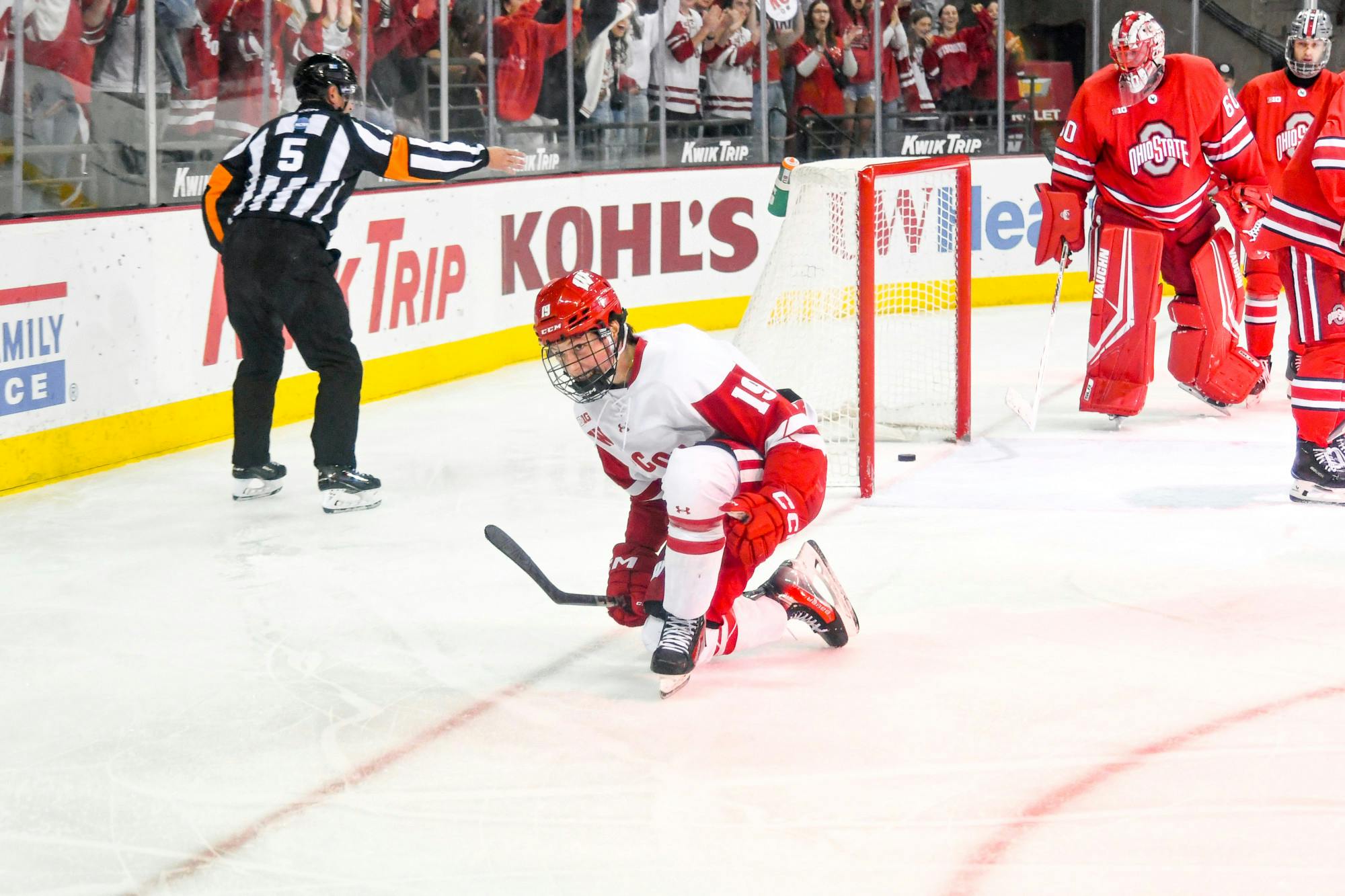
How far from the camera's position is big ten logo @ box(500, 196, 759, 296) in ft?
24.4

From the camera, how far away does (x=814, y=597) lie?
326 centimetres

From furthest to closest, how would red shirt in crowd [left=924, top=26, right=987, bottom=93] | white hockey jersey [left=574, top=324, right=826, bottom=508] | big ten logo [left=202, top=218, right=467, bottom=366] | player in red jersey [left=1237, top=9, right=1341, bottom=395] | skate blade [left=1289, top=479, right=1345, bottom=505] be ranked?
1. red shirt in crowd [left=924, top=26, right=987, bottom=93]
2. big ten logo [left=202, top=218, right=467, bottom=366]
3. player in red jersey [left=1237, top=9, right=1341, bottom=395]
4. skate blade [left=1289, top=479, right=1345, bottom=505]
5. white hockey jersey [left=574, top=324, right=826, bottom=508]

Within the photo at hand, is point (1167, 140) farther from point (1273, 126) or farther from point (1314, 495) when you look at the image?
point (1314, 495)

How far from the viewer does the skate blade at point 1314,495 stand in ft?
15.0

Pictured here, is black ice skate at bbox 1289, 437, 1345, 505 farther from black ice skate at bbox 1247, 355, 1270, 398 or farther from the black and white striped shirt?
the black and white striped shirt

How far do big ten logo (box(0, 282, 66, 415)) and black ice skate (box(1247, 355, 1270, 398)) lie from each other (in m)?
4.00

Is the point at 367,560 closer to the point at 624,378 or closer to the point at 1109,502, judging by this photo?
the point at 624,378

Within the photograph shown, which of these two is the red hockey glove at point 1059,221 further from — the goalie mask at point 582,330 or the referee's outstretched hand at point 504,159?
the goalie mask at point 582,330

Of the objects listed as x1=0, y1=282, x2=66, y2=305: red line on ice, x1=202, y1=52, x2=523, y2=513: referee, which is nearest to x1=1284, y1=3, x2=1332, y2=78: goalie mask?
x1=202, y1=52, x2=523, y2=513: referee

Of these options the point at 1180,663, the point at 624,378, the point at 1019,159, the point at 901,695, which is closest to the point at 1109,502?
the point at 1180,663

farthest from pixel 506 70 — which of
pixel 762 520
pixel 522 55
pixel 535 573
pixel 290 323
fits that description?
pixel 762 520

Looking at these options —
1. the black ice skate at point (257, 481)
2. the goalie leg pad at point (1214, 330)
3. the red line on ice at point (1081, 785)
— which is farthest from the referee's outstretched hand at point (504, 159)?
the red line on ice at point (1081, 785)

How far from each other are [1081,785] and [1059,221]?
11.2 feet

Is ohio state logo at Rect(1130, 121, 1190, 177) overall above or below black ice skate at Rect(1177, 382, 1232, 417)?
above
